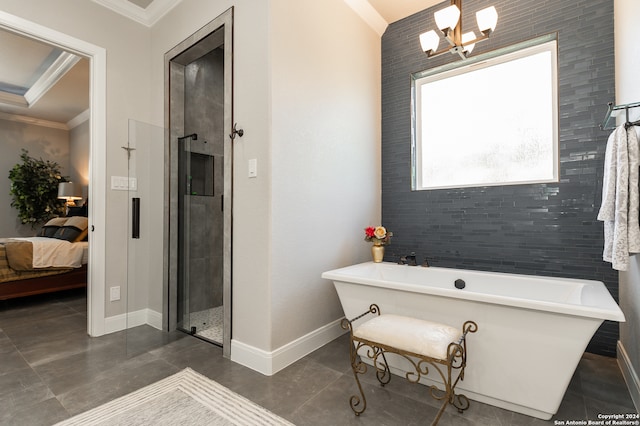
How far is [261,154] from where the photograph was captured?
2.16 metres

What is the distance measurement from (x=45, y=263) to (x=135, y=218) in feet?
7.49

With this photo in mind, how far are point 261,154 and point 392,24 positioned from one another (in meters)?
2.26

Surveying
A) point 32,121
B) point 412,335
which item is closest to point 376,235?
point 412,335

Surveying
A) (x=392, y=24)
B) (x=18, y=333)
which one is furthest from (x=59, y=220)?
(x=392, y=24)

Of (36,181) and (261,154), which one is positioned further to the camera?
(36,181)

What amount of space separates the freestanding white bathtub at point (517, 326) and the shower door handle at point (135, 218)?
1638mm

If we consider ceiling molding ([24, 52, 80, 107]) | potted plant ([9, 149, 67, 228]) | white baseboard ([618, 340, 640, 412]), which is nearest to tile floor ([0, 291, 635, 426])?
white baseboard ([618, 340, 640, 412])

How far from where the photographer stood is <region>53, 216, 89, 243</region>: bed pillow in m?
4.21

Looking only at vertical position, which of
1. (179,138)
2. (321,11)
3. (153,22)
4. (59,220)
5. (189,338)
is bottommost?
(189,338)

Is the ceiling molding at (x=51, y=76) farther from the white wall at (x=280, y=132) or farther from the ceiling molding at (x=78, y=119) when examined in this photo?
the white wall at (x=280, y=132)

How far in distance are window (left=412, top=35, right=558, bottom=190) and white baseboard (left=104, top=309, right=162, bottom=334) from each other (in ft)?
8.70

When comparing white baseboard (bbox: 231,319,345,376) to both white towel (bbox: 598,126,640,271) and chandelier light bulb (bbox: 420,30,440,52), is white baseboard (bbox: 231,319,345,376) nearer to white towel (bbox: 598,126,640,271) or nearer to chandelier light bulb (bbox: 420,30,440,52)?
white towel (bbox: 598,126,640,271)

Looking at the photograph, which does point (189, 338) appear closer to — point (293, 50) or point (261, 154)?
point (261, 154)

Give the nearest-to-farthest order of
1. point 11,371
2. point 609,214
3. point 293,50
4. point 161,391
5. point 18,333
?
point 609,214
point 161,391
point 11,371
point 293,50
point 18,333
